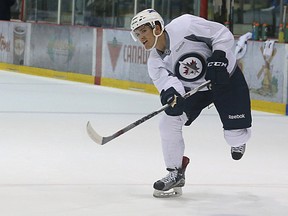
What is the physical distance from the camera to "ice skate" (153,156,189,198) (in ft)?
13.8

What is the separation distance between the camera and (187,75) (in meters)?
4.18

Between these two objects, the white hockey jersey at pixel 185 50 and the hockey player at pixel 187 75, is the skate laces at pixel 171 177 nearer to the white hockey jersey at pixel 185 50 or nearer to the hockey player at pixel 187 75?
the hockey player at pixel 187 75

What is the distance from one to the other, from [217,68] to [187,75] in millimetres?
187

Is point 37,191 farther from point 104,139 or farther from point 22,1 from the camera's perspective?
point 22,1

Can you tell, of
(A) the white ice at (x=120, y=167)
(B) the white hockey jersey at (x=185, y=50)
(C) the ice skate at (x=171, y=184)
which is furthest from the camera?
(C) the ice skate at (x=171, y=184)

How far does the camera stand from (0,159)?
532 centimetres

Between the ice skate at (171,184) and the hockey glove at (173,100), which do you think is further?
the ice skate at (171,184)

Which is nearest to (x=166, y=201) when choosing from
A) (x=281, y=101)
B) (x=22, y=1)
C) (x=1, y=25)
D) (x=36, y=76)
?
(x=281, y=101)

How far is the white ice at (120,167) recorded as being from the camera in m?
3.98

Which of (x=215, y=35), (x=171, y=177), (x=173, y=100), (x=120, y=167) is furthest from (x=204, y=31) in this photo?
(x=120, y=167)

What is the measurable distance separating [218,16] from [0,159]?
644cm

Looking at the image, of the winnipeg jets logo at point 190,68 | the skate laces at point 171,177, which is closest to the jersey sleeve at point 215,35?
the winnipeg jets logo at point 190,68

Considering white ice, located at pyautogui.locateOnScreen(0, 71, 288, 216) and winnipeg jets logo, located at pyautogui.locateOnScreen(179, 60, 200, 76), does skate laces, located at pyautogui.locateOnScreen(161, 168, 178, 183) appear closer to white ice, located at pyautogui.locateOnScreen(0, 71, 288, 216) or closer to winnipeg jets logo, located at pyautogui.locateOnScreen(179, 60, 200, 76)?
white ice, located at pyautogui.locateOnScreen(0, 71, 288, 216)

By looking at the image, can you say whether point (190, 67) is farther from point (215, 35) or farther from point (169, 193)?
point (169, 193)
